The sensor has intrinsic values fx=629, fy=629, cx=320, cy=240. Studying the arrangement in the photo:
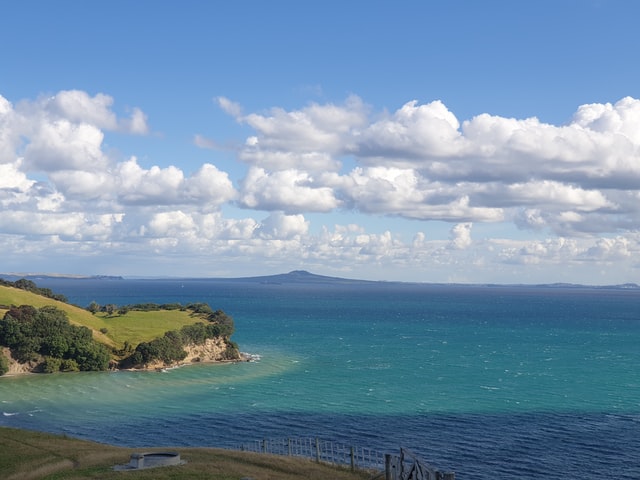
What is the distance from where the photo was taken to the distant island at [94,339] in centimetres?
13675

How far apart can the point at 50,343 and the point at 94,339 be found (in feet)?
39.8

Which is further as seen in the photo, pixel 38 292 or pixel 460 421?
pixel 38 292

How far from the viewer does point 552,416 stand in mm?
94562

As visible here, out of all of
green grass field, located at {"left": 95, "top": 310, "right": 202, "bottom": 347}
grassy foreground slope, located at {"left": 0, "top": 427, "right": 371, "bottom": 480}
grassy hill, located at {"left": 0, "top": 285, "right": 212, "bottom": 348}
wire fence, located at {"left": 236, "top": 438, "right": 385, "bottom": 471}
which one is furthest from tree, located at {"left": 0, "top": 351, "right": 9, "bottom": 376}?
grassy foreground slope, located at {"left": 0, "top": 427, "right": 371, "bottom": 480}

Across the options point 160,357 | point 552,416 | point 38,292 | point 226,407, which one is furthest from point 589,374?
point 38,292

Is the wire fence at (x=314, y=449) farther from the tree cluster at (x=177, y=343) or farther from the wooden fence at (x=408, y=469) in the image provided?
the tree cluster at (x=177, y=343)

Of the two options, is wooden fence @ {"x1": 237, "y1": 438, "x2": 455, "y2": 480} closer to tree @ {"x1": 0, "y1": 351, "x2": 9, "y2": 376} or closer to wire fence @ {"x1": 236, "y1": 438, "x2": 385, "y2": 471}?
wire fence @ {"x1": 236, "y1": 438, "x2": 385, "y2": 471}

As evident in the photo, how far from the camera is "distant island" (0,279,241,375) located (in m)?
137

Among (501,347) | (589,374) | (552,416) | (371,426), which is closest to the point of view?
(371,426)

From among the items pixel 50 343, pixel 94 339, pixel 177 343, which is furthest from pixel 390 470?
pixel 94 339

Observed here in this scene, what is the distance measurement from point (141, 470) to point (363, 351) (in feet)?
429

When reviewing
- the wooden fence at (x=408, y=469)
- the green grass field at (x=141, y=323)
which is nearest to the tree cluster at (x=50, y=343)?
the green grass field at (x=141, y=323)

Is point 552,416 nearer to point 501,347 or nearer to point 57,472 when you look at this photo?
point 57,472

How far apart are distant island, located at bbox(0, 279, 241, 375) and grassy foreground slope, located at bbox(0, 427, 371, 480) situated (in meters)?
82.8
